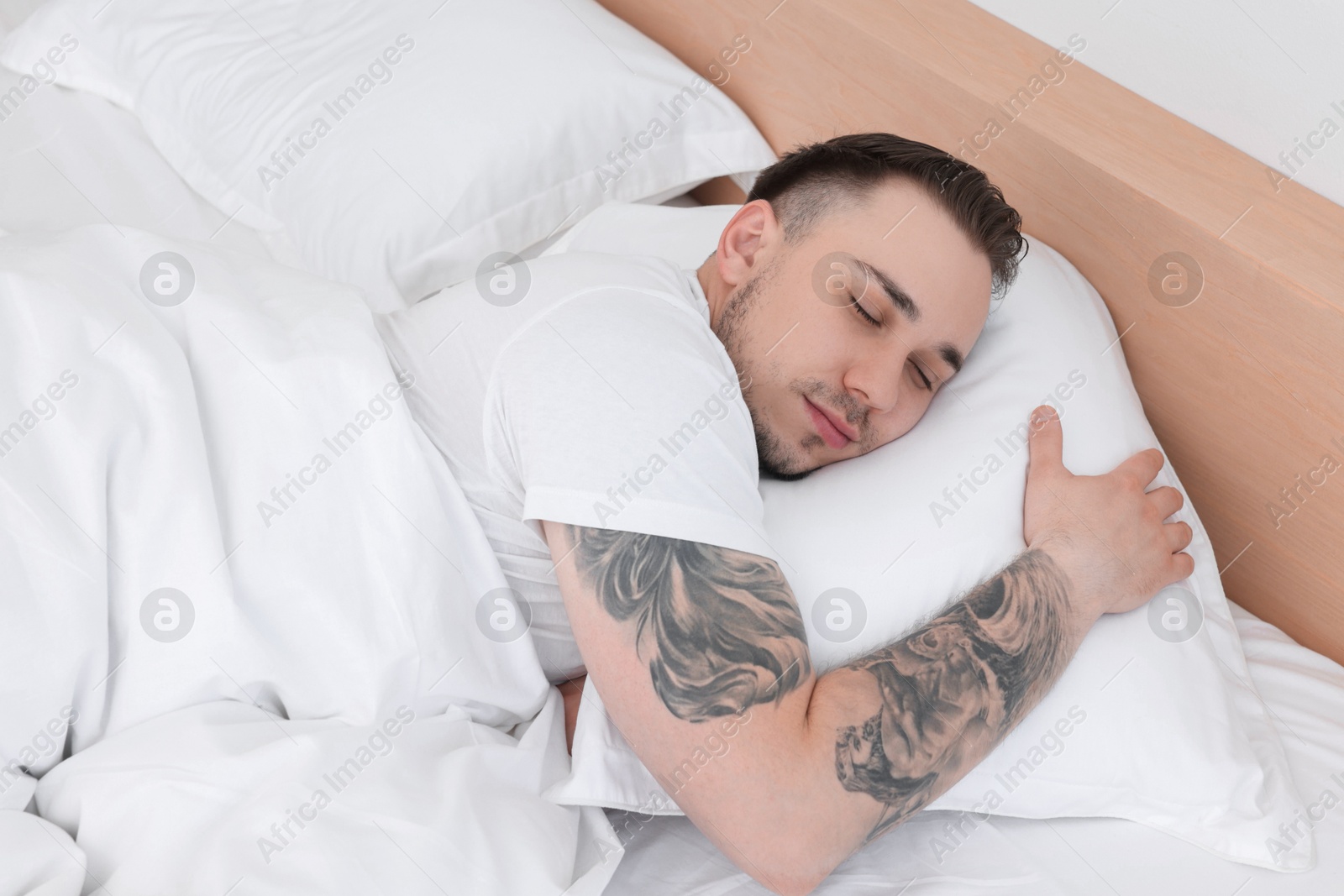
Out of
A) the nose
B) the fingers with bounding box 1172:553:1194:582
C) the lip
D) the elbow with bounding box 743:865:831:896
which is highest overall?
the fingers with bounding box 1172:553:1194:582

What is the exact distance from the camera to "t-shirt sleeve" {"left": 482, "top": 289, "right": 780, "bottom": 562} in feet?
2.60

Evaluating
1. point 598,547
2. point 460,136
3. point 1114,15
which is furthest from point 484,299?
point 1114,15

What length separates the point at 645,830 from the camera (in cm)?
95

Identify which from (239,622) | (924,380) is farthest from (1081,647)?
(239,622)

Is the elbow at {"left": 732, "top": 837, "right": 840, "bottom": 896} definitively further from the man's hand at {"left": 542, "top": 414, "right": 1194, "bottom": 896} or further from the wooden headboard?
the wooden headboard

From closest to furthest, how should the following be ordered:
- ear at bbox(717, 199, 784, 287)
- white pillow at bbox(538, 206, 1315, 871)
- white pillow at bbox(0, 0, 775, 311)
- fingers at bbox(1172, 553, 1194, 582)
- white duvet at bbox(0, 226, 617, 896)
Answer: white duvet at bbox(0, 226, 617, 896) → white pillow at bbox(538, 206, 1315, 871) → fingers at bbox(1172, 553, 1194, 582) → ear at bbox(717, 199, 784, 287) → white pillow at bbox(0, 0, 775, 311)

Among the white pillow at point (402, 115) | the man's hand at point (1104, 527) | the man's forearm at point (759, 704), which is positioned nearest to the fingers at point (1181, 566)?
the man's hand at point (1104, 527)

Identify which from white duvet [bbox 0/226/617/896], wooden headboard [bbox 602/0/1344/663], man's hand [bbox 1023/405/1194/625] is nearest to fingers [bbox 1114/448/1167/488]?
man's hand [bbox 1023/405/1194/625]

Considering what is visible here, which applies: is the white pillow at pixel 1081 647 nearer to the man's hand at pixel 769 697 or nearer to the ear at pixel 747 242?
the man's hand at pixel 769 697

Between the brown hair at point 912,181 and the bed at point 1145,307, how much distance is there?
143 millimetres

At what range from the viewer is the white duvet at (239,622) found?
0.73 m

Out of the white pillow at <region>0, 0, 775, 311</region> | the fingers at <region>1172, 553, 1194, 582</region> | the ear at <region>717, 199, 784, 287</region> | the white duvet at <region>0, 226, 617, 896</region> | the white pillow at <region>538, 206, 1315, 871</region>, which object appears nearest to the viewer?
the white duvet at <region>0, 226, 617, 896</region>

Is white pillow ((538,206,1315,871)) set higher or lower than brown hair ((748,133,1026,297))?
lower

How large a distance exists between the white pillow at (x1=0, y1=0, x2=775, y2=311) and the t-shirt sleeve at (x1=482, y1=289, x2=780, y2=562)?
53cm
